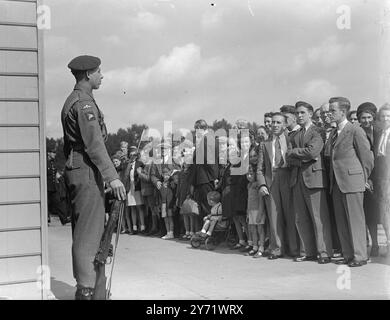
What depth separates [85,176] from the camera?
448cm

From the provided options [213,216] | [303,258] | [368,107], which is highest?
[368,107]

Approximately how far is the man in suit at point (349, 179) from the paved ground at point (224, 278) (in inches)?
11.9

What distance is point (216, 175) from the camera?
8.59 meters

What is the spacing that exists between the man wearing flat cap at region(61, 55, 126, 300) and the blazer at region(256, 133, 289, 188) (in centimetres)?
304

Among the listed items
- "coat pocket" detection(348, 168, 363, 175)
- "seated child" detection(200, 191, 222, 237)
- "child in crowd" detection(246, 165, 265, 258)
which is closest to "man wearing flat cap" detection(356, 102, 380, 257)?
"coat pocket" detection(348, 168, 363, 175)

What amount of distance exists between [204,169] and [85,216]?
4266 mm

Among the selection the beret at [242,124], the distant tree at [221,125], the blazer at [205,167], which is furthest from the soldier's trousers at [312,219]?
the distant tree at [221,125]

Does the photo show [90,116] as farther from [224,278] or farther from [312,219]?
[312,219]

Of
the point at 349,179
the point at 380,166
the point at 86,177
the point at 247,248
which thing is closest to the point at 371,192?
the point at 380,166

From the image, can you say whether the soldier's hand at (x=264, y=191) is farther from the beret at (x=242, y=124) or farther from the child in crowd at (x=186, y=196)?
the child in crowd at (x=186, y=196)

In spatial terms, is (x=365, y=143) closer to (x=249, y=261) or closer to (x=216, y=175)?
(x=249, y=261)

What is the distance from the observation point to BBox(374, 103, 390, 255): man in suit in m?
6.43

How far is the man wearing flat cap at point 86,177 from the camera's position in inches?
173

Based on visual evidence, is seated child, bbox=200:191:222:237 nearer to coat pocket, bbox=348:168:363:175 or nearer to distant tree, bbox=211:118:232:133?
distant tree, bbox=211:118:232:133
